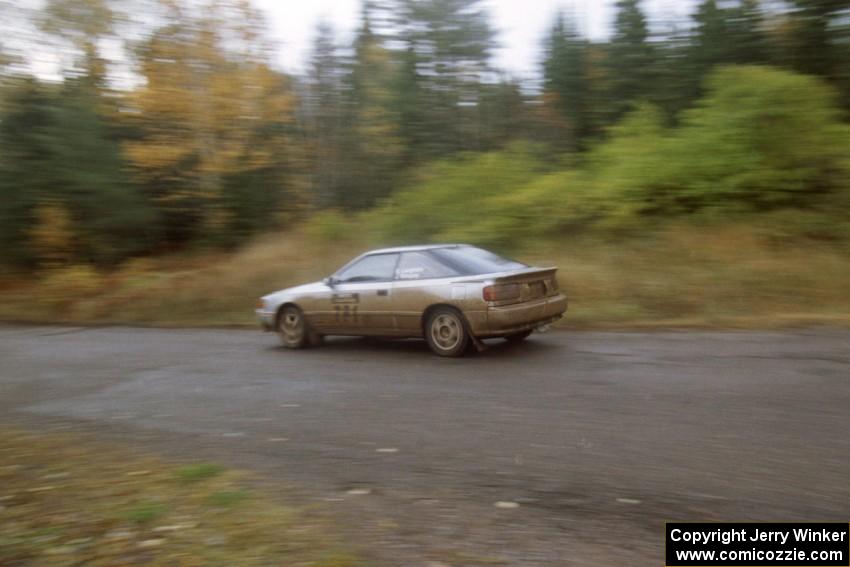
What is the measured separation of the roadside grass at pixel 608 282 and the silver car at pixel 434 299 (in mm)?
2912

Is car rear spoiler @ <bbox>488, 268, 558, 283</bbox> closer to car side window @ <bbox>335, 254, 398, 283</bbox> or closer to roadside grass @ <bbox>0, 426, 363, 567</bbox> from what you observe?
car side window @ <bbox>335, 254, 398, 283</bbox>

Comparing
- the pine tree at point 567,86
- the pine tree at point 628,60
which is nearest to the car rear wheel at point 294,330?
the pine tree at point 567,86

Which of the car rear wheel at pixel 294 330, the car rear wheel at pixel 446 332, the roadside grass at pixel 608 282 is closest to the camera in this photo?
the car rear wheel at pixel 446 332

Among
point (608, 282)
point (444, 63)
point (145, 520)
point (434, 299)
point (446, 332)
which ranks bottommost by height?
point (145, 520)

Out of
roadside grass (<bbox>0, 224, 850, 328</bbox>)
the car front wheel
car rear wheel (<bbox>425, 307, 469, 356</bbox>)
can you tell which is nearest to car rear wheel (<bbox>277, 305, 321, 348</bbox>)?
the car front wheel

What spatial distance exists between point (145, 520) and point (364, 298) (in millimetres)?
6101

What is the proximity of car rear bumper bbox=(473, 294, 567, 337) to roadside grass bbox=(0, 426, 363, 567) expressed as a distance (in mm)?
4421

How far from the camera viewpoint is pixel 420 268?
382 inches

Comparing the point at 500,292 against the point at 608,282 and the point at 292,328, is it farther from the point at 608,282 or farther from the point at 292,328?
the point at 608,282

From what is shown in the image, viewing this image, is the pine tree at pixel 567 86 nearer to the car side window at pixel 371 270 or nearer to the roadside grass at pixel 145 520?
the car side window at pixel 371 270

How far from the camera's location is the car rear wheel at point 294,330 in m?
Answer: 11.1

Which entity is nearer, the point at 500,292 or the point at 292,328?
the point at 500,292

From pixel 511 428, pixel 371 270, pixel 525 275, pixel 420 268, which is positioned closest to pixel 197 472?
pixel 511 428

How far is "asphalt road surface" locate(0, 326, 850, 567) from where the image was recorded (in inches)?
161
